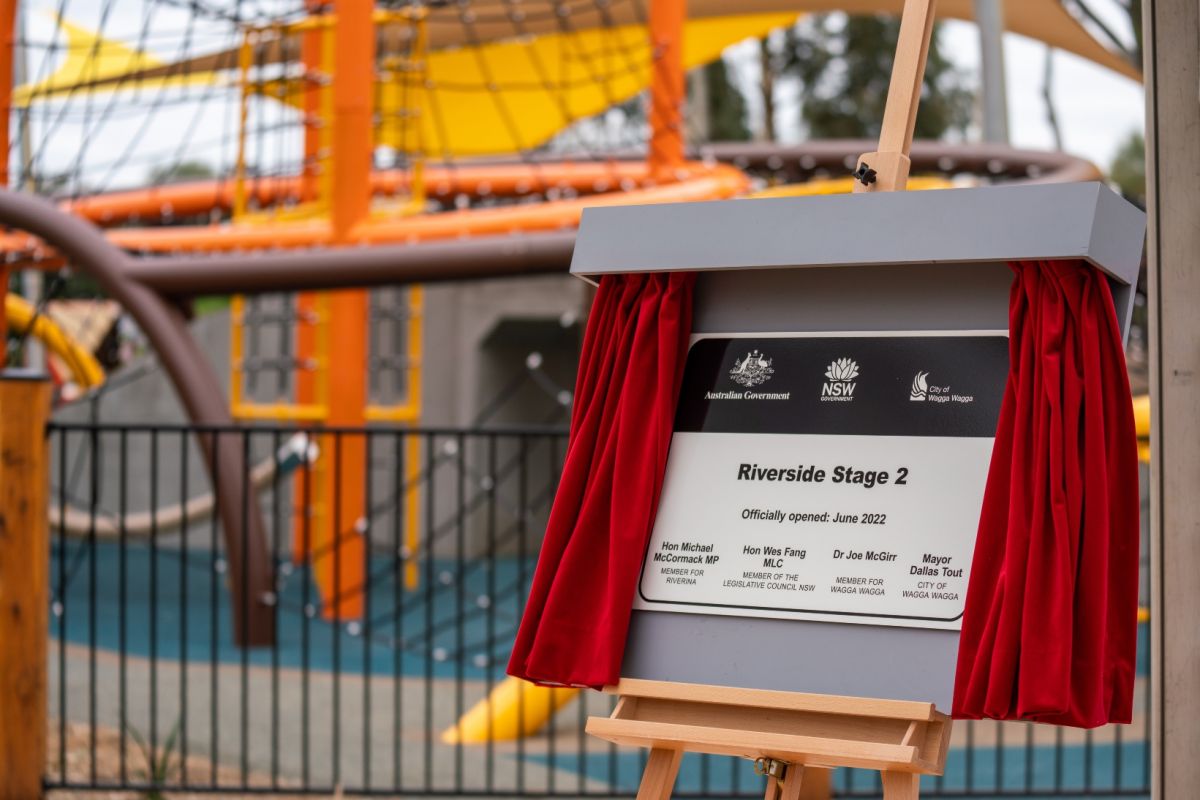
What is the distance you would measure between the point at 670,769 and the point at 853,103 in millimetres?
24559

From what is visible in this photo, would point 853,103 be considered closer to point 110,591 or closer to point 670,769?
point 110,591

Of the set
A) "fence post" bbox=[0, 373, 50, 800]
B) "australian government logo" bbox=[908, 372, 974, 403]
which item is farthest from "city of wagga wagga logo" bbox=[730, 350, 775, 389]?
"fence post" bbox=[0, 373, 50, 800]

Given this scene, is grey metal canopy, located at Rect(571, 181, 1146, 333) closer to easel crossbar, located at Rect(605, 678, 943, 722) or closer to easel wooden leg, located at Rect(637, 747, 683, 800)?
easel crossbar, located at Rect(605, 678, 943, 722)

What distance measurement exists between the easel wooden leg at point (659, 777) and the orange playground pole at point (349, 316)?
496 cm

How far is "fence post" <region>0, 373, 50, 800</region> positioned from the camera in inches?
182

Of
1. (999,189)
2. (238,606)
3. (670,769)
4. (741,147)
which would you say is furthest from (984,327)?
(741,147)

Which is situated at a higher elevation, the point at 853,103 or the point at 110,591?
the point at 853,103

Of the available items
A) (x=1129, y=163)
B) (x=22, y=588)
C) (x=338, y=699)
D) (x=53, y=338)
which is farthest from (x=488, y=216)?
(x=1129, y=163)

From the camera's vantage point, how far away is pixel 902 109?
2508mm

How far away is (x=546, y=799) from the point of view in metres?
4.83

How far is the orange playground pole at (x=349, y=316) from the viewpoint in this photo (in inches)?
316

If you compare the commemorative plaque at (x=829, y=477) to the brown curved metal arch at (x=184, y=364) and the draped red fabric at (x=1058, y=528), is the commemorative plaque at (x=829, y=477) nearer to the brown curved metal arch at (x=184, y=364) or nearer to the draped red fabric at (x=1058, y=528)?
the draped red fabric at (x=1058, y=528)

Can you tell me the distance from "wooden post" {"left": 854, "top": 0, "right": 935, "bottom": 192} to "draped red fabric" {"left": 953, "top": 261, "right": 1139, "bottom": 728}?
343 mm

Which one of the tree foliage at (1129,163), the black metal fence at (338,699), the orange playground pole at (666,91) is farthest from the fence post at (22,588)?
the tree foliage at (1129,163)
